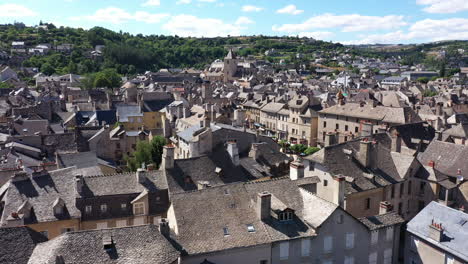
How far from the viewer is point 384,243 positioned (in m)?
29.0

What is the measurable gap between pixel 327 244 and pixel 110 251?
43.2 feet

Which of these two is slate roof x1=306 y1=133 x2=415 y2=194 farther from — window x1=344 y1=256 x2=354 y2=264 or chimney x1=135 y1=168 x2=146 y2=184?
chimney x1=135 y1=168 x2=146 y2=184

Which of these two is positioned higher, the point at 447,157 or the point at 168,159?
the point at 168,159

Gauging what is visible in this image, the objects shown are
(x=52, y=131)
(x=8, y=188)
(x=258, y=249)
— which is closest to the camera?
(x=258, y=249)

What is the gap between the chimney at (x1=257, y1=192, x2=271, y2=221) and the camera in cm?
2681

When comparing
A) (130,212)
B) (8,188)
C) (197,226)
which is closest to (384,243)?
(197,226)

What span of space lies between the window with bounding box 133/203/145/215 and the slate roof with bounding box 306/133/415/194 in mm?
15540

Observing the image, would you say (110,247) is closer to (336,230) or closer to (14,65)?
(336,230)

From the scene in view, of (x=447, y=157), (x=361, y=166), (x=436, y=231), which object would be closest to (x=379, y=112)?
(x=447, y=157)

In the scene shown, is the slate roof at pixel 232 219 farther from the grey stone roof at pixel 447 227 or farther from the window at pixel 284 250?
the grey stone roof at pixel 447 227

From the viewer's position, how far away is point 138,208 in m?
34.6

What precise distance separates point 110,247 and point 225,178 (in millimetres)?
18300

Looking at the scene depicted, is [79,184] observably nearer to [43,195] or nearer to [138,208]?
[43,195]

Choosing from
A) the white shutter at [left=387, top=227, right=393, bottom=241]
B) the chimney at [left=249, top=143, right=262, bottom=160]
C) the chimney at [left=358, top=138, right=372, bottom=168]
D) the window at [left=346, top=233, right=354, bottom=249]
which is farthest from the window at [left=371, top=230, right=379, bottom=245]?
the chimney at [left=249, top=143, right=262, bottom=160]
